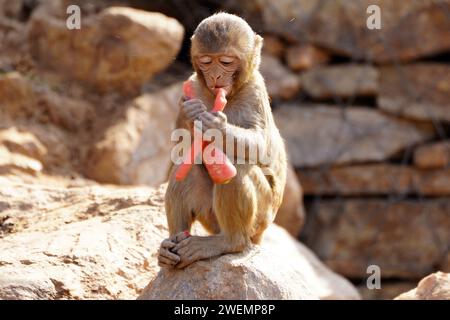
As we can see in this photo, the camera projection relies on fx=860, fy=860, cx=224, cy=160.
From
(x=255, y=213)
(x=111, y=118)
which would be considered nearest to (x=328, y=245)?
(x=111, y=118)

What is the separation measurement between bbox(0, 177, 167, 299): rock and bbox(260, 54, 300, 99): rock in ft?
13.8

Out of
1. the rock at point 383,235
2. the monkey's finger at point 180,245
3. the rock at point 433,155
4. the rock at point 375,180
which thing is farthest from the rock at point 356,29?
the monkey's finger at point 180,245

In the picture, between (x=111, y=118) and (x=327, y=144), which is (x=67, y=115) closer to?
(x=111, y=118)

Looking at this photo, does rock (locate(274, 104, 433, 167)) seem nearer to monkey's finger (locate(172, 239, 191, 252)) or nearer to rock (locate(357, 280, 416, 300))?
rock (locate(357, 280, 416, 300))

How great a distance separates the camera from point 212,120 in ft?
17.2

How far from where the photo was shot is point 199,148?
5.36 m

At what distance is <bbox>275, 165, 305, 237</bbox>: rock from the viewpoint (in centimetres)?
1051

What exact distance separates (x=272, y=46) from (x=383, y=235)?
3031 mm

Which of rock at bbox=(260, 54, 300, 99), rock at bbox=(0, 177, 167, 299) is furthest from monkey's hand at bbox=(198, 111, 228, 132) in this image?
rock at bbox=(260, 54, 300, 99)

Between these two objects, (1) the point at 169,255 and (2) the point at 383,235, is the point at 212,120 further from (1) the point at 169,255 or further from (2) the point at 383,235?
(2) the point at 383,235
